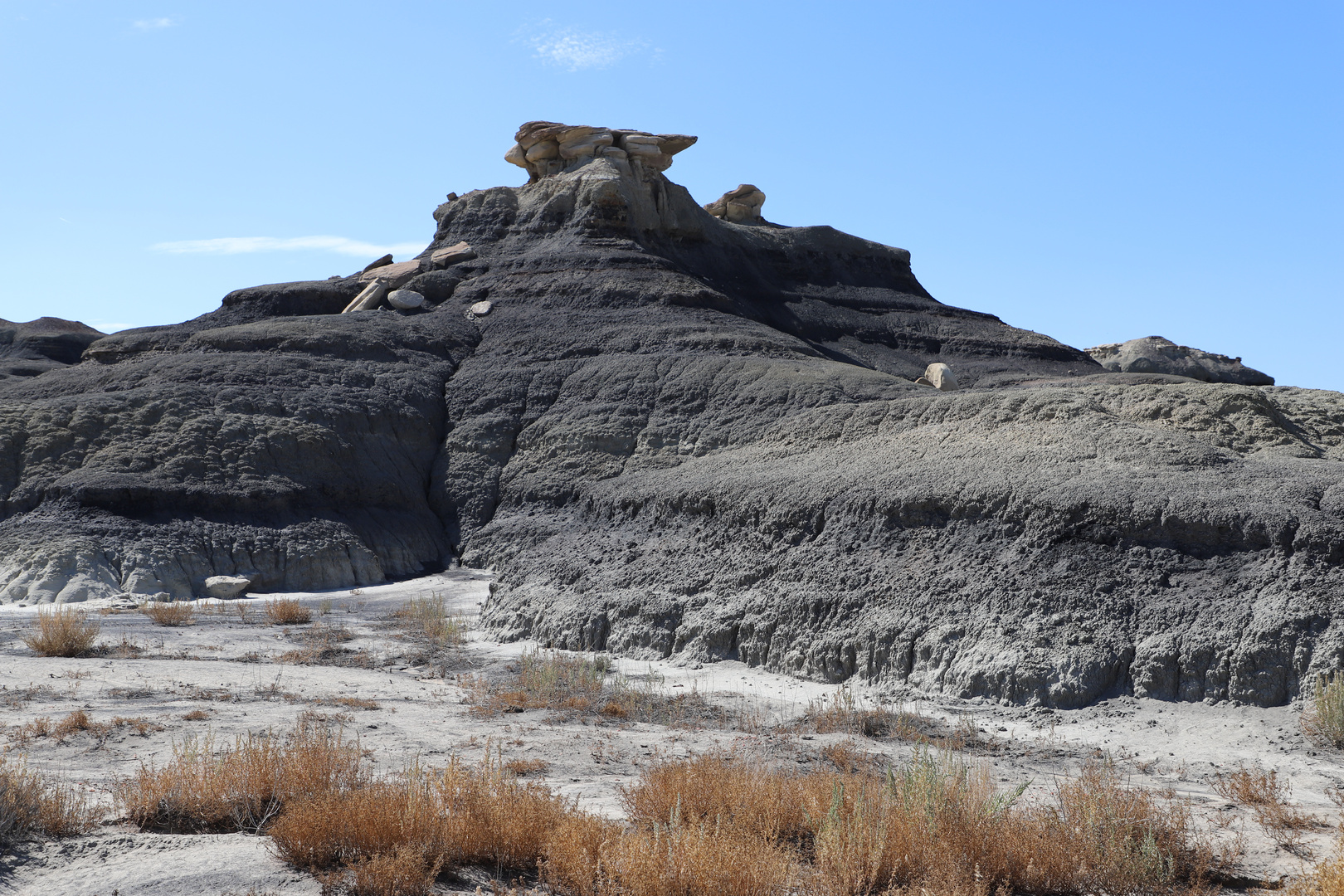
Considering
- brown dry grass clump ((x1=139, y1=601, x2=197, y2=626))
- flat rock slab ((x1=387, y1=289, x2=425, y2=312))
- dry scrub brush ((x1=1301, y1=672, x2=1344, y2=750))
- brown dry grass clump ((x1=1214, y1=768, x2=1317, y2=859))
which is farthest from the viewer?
flat rock slab ((x1=387, y1=289, x2=425, y2=312))

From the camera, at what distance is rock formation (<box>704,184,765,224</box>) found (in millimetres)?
52719

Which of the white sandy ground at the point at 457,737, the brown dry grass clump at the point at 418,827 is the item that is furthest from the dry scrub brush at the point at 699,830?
the white sandy ground at the point at 457,737

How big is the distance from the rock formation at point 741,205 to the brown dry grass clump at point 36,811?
48543mm

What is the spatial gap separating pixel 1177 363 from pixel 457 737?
51.1 metres

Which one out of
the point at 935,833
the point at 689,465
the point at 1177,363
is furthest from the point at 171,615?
the point at 1177,363

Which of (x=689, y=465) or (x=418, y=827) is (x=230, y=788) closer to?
(x=418, y=827)

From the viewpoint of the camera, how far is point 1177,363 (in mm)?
52094

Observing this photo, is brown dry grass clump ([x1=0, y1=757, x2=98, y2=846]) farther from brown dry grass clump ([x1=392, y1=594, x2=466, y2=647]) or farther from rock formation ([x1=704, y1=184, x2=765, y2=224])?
rock formation ([x1=704, y1=184, x2=765, y2=224])

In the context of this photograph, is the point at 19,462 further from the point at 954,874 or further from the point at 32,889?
the point at 954,874

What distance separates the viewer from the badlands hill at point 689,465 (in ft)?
36.8

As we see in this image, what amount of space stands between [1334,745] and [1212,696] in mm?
1170

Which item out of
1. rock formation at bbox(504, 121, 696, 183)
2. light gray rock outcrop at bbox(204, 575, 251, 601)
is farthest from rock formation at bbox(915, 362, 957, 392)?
light gray rock outcrop at bbox(204, 575, 251, 601)

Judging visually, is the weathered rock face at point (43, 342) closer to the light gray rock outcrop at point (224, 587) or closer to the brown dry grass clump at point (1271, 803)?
the light gray rock outcrop at point (224, 587)

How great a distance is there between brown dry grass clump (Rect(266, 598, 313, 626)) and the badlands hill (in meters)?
3.43
